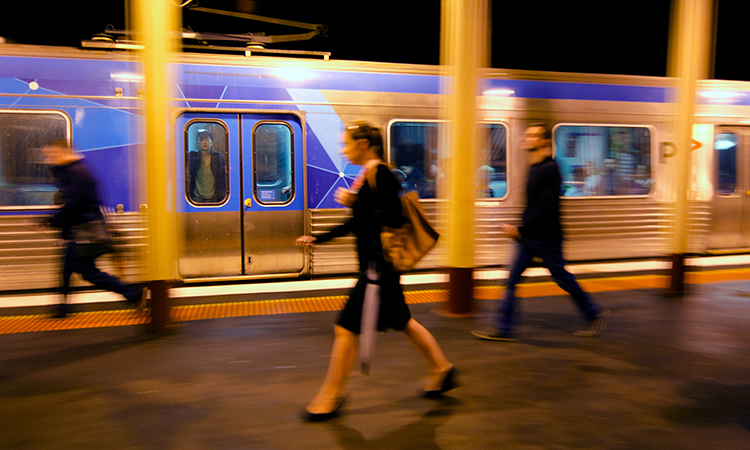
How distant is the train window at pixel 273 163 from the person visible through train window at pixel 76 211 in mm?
1841

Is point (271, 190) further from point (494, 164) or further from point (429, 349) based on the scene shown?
point (429, 349)

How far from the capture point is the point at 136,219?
5.91m

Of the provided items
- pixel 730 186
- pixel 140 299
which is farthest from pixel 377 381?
pixel 730 186

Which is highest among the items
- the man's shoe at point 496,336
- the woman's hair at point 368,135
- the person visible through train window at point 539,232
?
the woman's hair at point 368,135

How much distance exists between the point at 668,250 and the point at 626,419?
11.6ft

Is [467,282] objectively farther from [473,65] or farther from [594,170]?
[594,170]

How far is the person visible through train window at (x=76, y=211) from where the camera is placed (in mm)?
4781

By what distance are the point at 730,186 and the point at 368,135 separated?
7.23 metres

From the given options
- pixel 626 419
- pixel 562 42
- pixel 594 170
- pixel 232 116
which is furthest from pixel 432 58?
pixel 626 419

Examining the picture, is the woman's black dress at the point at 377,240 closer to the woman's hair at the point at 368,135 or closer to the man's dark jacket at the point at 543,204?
the woman's hair at the point at 368,135

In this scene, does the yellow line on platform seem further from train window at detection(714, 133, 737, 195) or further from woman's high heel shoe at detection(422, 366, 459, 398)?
woman's high heel shoe at detection(422, 366, 459, 398)

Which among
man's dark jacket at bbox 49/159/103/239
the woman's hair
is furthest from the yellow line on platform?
the woman's hair

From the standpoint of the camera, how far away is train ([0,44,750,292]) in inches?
223

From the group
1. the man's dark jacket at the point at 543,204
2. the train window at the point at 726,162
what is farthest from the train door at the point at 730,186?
the man's dark jacket at the point at 543,204
